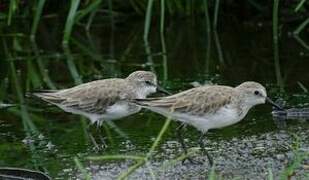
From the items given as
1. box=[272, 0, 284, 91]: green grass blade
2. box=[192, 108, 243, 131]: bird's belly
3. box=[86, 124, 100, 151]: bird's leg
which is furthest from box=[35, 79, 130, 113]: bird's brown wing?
box=[272, 0, 284, 91]: green grass blade

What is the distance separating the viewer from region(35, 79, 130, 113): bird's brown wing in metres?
6.86

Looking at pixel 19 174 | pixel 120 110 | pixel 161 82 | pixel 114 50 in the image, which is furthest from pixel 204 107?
pixel 114 50

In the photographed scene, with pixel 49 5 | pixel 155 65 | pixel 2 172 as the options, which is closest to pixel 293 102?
pixel 155 65

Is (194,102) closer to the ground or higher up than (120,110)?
higher up

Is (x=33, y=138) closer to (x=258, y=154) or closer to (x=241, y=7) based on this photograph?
(x=258, y=154)

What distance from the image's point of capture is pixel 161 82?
8938mm

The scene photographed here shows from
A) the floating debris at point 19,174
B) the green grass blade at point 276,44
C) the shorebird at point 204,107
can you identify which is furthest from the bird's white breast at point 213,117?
the green grass blade at point 276,44

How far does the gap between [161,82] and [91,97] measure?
2117mm

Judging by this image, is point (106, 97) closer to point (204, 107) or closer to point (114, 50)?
point (204, 107)

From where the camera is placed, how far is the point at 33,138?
7172 mm

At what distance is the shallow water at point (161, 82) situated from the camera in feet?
21.1

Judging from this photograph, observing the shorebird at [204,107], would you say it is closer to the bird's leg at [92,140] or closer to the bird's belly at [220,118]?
the bird's belly at [220,118]

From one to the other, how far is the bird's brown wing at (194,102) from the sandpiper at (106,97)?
52cm

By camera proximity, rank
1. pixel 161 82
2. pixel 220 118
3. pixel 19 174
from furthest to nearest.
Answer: pixel 161 82 < pixel 220 118 < pixel 19 174
